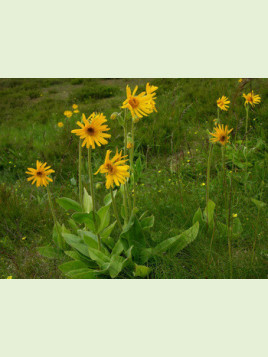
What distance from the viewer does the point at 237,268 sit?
1818mm

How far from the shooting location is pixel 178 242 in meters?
2.00

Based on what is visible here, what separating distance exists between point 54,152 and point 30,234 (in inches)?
71.5

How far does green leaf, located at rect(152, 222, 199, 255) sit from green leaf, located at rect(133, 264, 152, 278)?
0.17 m

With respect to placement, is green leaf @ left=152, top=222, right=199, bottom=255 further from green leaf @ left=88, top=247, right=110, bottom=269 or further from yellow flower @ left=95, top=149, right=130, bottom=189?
yellow flower @ left=95, top=149, right=130, bottom=189

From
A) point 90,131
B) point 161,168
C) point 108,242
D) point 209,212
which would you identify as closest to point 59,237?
point 108,242

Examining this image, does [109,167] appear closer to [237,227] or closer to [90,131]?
[90,131]

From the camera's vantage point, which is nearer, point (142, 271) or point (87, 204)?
point (142, 271)

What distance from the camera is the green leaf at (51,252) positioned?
2159 mm

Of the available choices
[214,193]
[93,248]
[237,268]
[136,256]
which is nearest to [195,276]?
[237,268]

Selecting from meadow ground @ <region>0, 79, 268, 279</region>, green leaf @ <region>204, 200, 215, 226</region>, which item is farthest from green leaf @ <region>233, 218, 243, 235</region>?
green leaf @ <region>204, 200, 215, 226</region>

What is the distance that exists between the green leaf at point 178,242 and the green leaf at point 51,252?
0.67 m

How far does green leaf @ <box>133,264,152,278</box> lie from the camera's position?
1.79m

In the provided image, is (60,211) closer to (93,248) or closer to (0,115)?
(93,248)

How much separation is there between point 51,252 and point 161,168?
5.88ft
